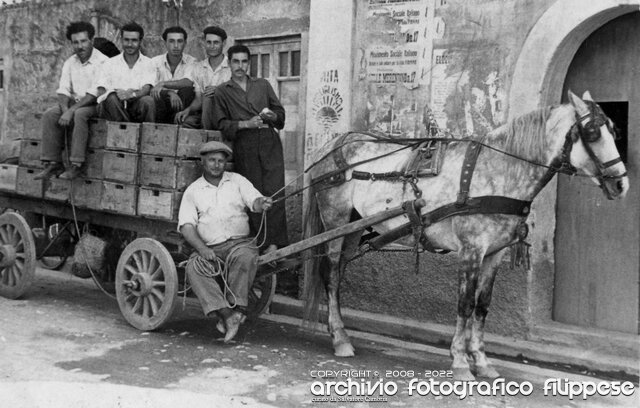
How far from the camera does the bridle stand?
5.02m

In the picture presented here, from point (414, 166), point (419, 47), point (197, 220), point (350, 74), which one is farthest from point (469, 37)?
point (197, 220)

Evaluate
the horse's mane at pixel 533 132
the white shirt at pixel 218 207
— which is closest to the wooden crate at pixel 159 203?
the white shirt at pixel 218 207

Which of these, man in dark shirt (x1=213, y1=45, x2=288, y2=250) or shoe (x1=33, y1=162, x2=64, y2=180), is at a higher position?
man in dark shirt (x1=213, y1=45, x2=288, y2=250)

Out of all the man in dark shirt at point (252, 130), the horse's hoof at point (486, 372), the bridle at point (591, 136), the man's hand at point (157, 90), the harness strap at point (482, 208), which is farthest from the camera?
the man's hand at point (157, 90)

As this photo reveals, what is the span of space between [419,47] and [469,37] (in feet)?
1.71

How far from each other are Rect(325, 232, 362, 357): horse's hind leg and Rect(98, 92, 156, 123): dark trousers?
2177 millimetres

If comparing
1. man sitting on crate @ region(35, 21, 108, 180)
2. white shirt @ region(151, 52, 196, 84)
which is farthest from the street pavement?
white shirt @ region(151, 52, 196, 84)

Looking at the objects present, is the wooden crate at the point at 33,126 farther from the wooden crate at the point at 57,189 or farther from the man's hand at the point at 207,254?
the man's hand at the point at 207,254

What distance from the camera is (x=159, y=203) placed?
22.1 feet

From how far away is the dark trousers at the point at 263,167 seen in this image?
273 inches

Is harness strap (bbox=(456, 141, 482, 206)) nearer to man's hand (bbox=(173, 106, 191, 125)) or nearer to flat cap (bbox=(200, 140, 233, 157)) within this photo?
flat cap (bbox=(200, 140, 233, 157))

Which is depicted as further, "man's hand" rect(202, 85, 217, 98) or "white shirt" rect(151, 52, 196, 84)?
"white shirt" rect(151, 52, 196, 84)

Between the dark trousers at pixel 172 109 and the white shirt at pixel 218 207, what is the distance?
0.87m

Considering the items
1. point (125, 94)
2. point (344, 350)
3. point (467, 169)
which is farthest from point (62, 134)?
point (467, 169)
